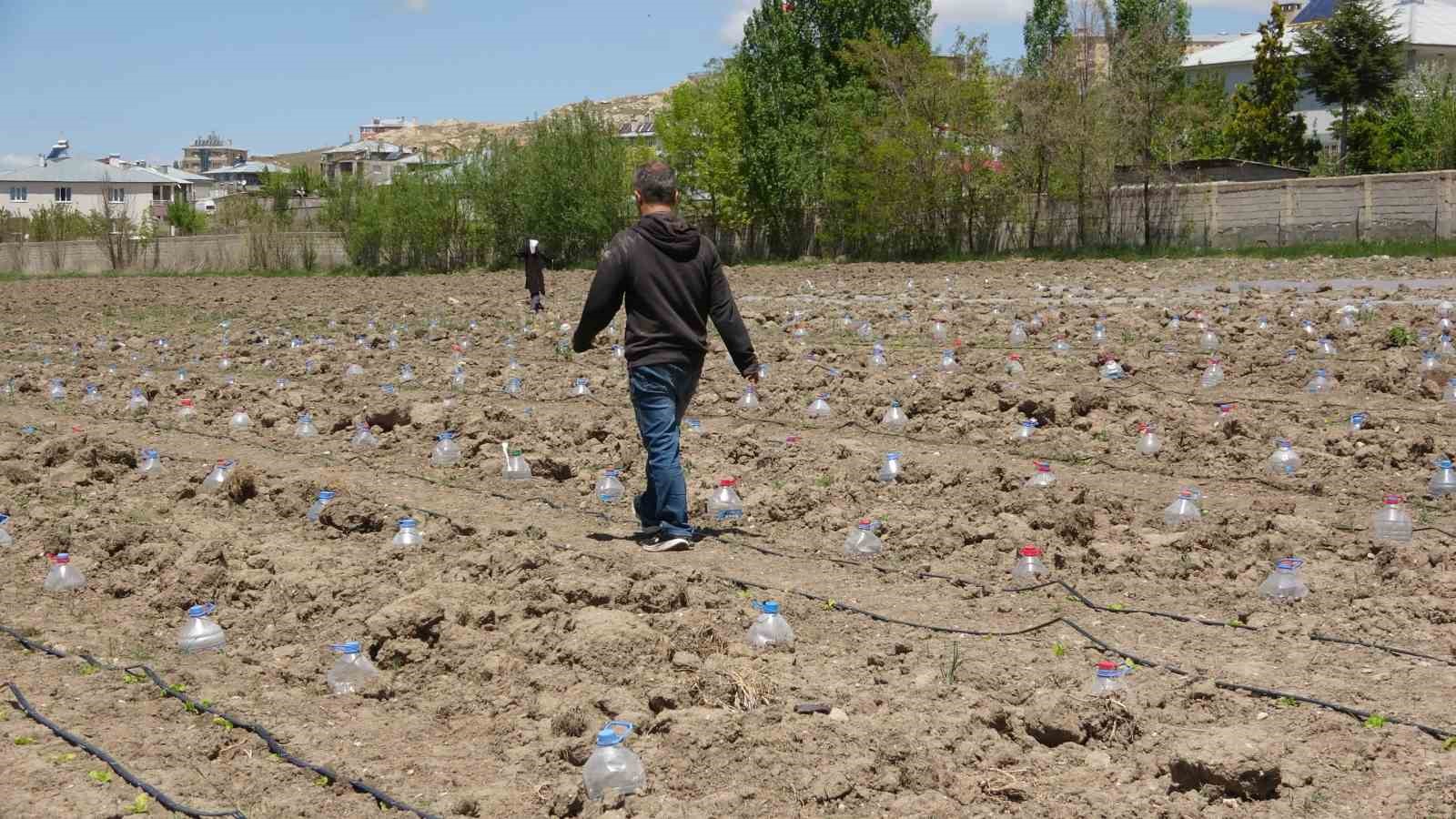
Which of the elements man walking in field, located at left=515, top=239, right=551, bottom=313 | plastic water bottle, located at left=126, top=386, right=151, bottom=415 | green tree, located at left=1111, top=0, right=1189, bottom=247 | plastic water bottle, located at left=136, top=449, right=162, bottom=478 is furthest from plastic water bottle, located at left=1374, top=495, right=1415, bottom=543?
green tree, located at left=1111, top=0, right=1189, bottom=247

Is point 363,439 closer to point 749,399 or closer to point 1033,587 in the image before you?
point 749,399

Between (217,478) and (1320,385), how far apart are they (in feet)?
27.2

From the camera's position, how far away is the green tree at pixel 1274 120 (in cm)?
4822

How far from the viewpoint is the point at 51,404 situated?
1348cm

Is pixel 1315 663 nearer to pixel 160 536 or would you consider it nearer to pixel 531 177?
A: pixel 160 536

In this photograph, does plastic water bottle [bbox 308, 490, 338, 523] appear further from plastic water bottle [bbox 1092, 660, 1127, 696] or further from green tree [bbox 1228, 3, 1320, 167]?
green tree [bbox 1228, 3, 1320, 167]

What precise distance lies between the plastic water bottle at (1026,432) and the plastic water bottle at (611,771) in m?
5.91

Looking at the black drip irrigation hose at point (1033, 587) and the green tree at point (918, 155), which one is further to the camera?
the green tree at point (918, 155)

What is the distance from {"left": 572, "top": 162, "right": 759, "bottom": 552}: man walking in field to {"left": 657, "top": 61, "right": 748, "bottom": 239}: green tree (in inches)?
1454

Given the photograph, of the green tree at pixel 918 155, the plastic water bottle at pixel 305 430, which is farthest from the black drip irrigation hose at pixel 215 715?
the green tree at pixel 918 155

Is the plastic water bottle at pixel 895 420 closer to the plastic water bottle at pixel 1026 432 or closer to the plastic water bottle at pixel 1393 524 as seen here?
the plastic water bottle at pixel 1026 432

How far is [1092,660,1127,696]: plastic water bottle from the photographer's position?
185 inches

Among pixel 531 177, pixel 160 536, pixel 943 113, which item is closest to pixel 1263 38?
pixel 943 113

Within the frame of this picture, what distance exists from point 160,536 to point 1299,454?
668 cm
